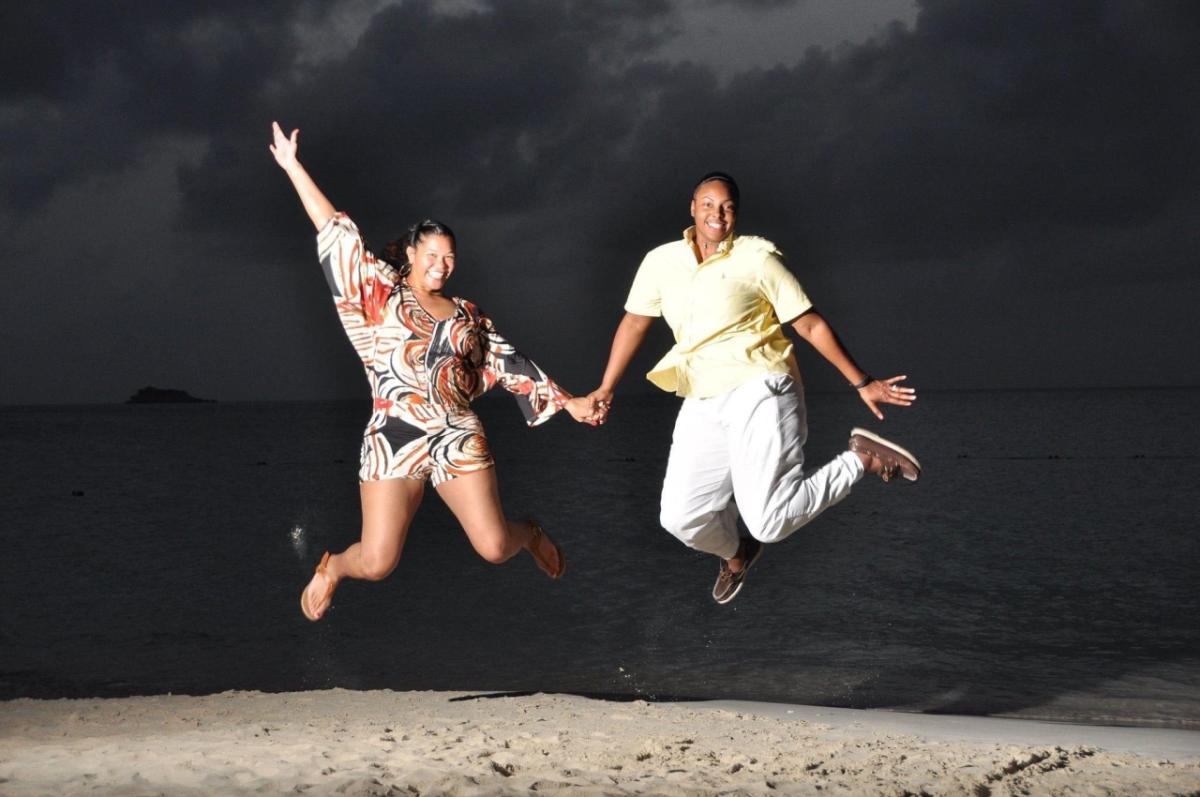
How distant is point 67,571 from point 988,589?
57.2 ft

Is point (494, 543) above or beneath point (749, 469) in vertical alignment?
beneath

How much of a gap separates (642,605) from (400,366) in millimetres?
13091

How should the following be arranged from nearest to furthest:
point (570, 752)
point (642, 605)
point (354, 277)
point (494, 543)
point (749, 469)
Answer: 1. point (354, 277)
2. point (749, 469)
3. point (494, 543)
4. point (570, 752)
5. point (642, 605)

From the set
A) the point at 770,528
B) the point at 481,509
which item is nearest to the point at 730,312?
the point at 770,528

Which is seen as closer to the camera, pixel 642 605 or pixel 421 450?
pixel 421 450

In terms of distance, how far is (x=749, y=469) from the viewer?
22.2 ft

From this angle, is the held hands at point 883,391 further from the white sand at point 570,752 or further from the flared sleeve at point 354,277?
the flared sleeve at point 354,277

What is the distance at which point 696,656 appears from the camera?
48.5 ft

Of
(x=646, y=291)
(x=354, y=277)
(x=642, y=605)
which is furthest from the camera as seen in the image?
(x=642, y=605)

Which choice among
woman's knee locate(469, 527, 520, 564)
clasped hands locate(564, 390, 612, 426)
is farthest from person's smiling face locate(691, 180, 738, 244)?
woman's knee locate(469, 527, 520, 564)

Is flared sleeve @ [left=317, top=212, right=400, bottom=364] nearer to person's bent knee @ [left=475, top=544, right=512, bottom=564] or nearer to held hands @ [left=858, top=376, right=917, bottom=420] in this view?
person's bent knee @ [left=475, top=544, right=512, bottom=564]

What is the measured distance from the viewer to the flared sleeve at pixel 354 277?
665cm

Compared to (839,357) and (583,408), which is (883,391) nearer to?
(839,357)

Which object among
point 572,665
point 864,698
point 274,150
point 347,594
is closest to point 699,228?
point 274,150
